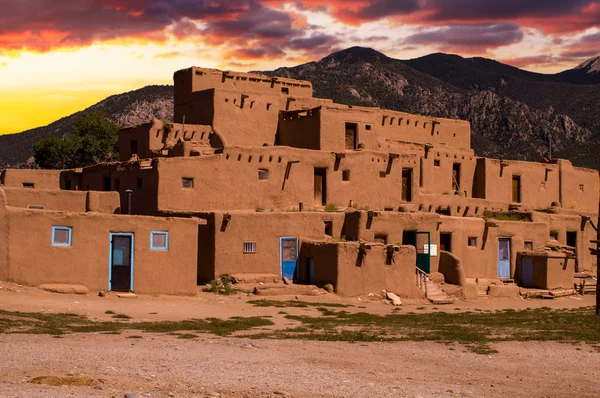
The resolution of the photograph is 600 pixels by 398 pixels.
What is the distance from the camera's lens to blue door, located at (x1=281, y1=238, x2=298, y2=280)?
3061 centimetres

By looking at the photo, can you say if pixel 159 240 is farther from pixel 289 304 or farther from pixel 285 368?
pixel 285 368

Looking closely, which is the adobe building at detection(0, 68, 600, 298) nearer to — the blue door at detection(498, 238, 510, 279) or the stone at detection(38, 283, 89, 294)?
the blue door at detection(498, 238, 510, 279)

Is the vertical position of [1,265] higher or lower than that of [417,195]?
lower

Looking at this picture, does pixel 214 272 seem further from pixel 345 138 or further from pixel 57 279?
pixel 345 138

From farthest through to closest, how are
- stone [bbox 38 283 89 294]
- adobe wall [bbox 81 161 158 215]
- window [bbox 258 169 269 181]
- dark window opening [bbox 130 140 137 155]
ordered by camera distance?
dark window opening [bbox 130 140 137 155], window [bbox 258 169 269 181], adobe wall [bbox 81 161 158 215], stone [bbox 38 283 89 294]

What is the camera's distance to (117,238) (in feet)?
83.0

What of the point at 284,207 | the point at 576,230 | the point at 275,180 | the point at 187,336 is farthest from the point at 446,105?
the point at 187,336

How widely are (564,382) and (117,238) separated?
14.4 metres

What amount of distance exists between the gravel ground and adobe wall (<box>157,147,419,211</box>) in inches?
539

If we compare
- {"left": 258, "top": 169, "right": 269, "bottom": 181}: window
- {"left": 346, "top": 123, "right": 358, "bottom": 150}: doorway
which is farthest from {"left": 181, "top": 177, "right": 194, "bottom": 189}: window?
{"left": 346, "top": 123, "right": 358, "bottom": 150}: doorway

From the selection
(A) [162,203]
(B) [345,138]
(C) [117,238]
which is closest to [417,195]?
(B) [345,138]

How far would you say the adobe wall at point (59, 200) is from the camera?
3027 cm

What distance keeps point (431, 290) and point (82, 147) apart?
101 feet

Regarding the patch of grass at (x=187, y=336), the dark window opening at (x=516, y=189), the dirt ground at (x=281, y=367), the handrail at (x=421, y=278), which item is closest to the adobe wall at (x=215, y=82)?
the handrail at (x=421, y=278)
